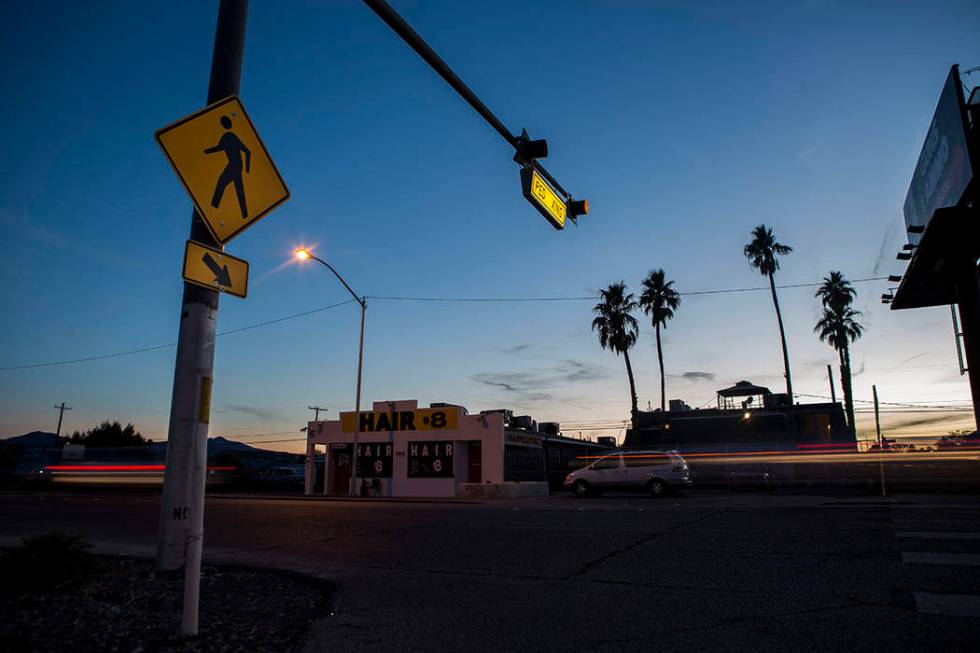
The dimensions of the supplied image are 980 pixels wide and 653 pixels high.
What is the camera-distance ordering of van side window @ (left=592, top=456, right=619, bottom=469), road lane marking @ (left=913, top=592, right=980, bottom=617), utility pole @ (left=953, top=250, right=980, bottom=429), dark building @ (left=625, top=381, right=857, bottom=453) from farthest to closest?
dark building @ (left=625, top=381, right=857, bottom=453), van side window @ (left=592, top=456, right=619, bottom=469), utility pole @ (left=953, top=250, right=980, bottom=429), road lane marking @ (left=913, top=592, right=980, bottom=617)

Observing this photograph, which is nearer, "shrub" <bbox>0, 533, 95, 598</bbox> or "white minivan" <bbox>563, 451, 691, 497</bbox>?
"shrub" <bbox>0, 533, 95, 598</bbox>

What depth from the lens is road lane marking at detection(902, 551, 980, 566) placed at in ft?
21.3

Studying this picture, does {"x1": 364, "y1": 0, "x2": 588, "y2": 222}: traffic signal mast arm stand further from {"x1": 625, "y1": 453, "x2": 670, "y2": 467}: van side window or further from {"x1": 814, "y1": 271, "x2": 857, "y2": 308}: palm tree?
{"x1": 814, "y1": 271, "x2": 857, "y2": 308}: palm tree

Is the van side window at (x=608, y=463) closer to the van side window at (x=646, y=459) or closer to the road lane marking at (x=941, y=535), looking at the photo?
the van side window at (x=646, y=459)

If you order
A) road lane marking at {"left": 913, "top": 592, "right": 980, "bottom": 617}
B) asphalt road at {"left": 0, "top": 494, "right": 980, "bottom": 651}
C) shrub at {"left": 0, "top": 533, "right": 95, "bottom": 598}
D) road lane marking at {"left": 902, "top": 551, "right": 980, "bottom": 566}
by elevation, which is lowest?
asphalt road at {"left": 0, "top": 494, "right": 980, "bottom": 651}

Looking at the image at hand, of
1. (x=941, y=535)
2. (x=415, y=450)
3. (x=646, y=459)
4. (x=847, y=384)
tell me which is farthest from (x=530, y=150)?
(x=847, y=384)

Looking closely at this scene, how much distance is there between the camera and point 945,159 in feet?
50.1

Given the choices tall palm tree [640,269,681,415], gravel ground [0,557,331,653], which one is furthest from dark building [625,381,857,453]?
gravel ground [0,557,331,653]

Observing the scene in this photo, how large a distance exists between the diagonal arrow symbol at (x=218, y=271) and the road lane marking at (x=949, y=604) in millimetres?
5931

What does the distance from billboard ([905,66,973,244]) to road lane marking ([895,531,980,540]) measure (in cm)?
920

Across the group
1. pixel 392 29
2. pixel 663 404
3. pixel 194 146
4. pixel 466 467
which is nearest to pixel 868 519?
pixel 392 29

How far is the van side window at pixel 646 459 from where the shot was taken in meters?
23.2

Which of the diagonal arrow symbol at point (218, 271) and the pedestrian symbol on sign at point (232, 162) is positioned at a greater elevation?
the pedestrian symbol on sign at point (232, 162)

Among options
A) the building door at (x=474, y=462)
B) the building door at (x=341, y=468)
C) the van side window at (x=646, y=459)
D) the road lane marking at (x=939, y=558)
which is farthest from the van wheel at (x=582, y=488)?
the road lane marking at (x=939, y=558)
